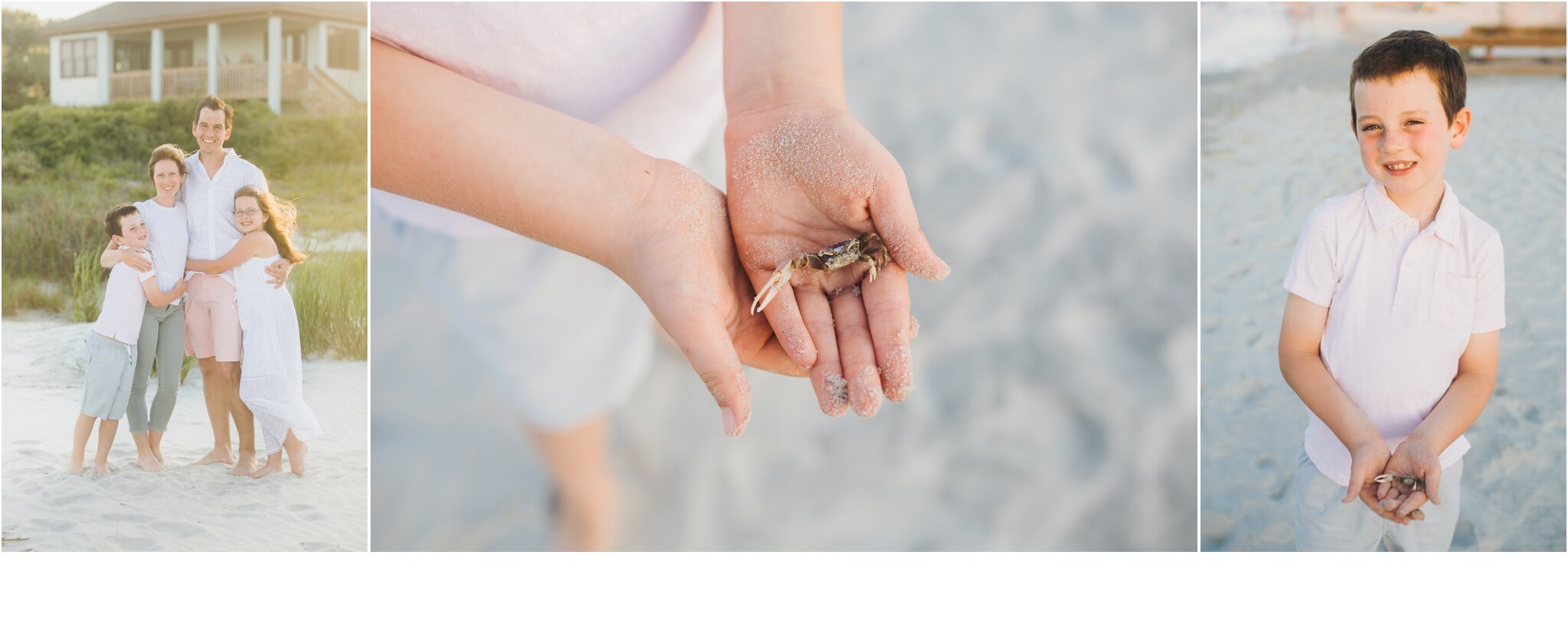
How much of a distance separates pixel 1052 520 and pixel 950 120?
870mm

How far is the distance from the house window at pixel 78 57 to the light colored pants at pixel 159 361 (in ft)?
1.60

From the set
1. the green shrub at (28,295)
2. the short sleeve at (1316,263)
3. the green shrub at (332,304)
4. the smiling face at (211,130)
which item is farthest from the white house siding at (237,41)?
the short sleeve at (1316,263)

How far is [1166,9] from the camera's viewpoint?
1.91 meters

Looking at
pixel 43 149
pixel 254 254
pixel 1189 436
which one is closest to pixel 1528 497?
pixel 1189 436

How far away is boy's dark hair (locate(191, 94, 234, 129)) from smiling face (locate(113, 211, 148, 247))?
211mm

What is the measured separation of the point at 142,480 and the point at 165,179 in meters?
0.57

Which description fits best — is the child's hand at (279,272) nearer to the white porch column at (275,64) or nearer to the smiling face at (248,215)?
the smiling face at (248,215)

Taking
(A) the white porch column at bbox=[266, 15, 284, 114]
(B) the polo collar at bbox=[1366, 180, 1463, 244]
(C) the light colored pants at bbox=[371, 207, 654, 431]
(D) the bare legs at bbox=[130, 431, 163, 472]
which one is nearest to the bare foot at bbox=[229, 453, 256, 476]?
(D) the bare legs at bbox=[130, 431, 163, 472]

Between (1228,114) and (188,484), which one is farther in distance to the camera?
(1228,114)

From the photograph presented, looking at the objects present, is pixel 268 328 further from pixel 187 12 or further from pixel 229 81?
pixel 187 12

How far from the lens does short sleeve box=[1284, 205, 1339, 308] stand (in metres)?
1.81

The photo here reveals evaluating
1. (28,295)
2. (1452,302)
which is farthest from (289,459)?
(1452,302)

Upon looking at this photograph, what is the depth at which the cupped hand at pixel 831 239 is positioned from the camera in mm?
1441

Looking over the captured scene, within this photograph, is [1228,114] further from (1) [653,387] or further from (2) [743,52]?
(1) [653,387]
